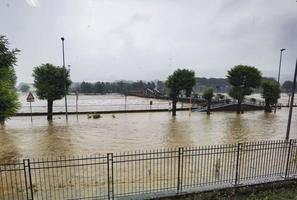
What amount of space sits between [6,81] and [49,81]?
16.3 metres

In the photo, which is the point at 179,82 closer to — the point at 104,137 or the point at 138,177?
the point at 104,137

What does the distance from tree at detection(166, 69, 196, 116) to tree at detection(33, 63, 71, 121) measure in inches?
551

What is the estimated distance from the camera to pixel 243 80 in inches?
1484

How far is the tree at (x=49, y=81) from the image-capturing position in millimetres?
27750

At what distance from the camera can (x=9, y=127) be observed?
78.8 feet

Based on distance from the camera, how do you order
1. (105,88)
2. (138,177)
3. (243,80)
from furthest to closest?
(105,88)
(243,80)
(138,177)

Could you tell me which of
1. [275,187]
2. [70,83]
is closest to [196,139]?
[275,187]

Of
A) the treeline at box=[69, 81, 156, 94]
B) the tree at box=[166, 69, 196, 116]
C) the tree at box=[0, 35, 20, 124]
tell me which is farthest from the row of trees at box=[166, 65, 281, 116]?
the treeline at box=[69, 81, 156, 94]

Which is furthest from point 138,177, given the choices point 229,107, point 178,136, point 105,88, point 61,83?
point 105,88

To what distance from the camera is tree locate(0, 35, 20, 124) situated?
11693 mm

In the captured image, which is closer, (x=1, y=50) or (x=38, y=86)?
(x=1, y=50)

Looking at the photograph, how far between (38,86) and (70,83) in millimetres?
3401

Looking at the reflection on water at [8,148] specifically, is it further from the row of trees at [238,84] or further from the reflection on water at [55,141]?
the row of trees at [238,84]

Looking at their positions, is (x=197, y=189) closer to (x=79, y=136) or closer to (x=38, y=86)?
(x=79, y=136)
